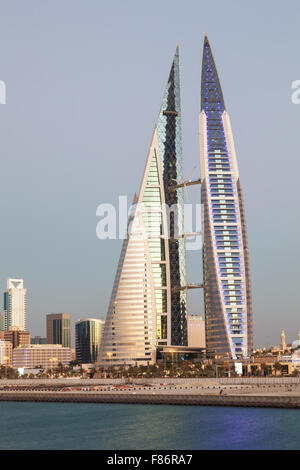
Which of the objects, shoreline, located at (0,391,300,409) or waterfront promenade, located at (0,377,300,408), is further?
waterfront promenade, located at (0,377,300,408)

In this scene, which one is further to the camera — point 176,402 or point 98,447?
point 176,402

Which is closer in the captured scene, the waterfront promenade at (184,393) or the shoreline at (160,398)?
the shoreline at (160,398)

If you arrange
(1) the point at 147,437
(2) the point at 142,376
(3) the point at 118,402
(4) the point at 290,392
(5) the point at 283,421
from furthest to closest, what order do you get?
(2) the point at 142,376
(3) the point at 118,402
(4) the point at 290,392
(5) the point at 283,421
(1) the point at 147,437

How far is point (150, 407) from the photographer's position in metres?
123

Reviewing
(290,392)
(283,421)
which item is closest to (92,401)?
(290,392)

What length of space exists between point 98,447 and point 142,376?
115 meters

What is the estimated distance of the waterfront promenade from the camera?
115 metres

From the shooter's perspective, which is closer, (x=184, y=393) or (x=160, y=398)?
(x=160, y=398)

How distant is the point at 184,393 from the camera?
133 meters

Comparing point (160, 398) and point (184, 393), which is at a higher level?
point (184, 393)

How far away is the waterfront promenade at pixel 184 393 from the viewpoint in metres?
115
